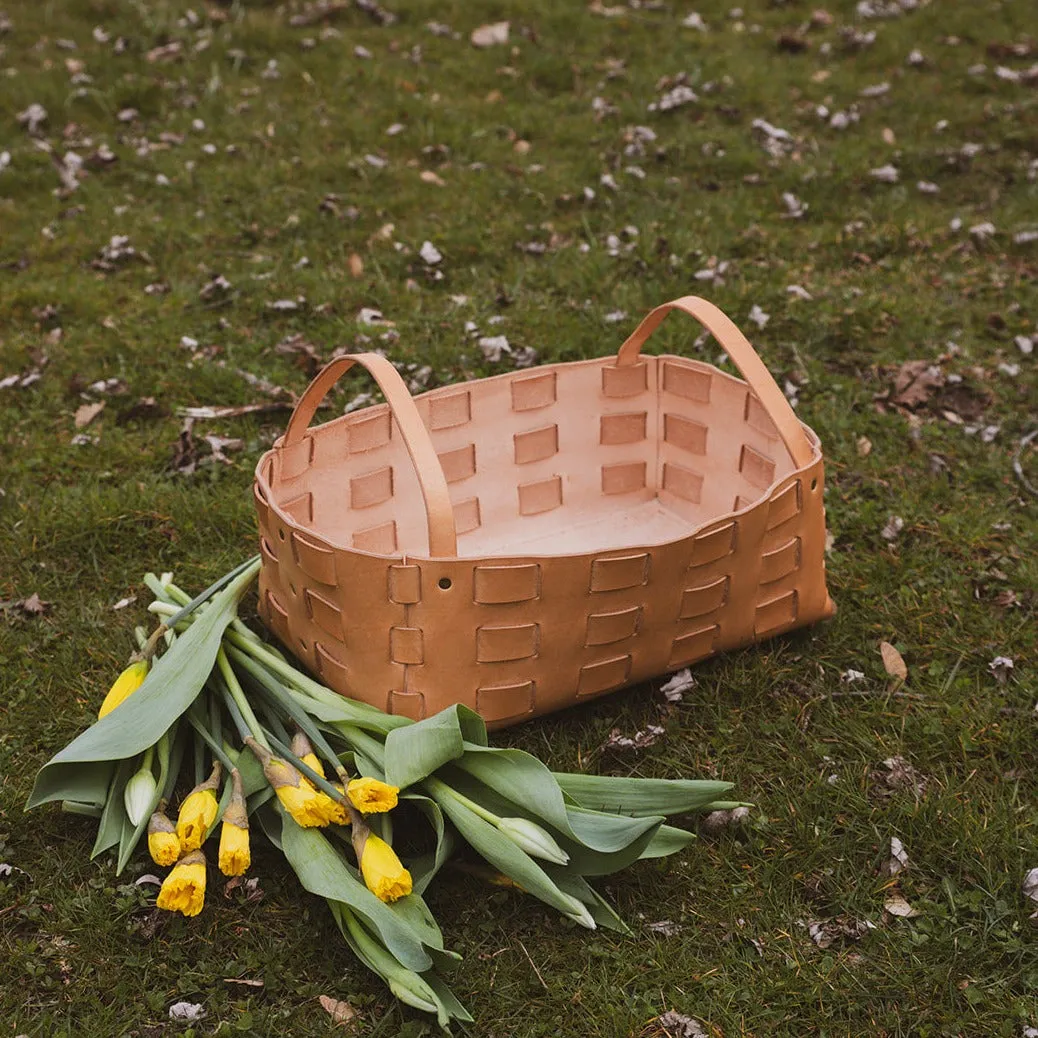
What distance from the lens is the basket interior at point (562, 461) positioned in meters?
2.45

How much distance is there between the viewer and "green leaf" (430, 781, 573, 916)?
5.57 feet

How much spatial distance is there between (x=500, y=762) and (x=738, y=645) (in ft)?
2.26

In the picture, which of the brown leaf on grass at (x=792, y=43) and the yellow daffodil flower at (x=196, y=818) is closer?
the yellow daffodil flower at (x=196, y=818)

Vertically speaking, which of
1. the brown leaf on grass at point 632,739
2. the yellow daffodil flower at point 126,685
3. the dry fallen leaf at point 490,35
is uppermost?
the dry fallen leaf at point 490,35

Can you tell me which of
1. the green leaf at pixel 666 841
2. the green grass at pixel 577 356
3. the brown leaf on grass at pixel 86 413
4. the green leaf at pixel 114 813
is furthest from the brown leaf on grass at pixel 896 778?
the brown leaf on grass at pixel 86 413

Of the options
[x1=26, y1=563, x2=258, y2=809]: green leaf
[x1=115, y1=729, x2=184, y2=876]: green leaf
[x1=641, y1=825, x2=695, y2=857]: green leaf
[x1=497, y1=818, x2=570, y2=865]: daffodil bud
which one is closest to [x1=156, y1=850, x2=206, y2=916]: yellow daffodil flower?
[x1=115, y1=729, x2=184, y2=876]: green leaf

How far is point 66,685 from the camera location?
2275mm

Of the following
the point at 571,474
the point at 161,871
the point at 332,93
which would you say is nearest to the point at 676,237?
the point at 571,474

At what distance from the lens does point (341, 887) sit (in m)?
1.70

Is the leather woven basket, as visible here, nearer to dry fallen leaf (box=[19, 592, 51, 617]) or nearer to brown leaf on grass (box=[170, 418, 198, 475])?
dry fallen leaf (box=[19, 592, 51, 617])

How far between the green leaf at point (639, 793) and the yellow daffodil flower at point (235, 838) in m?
0.48

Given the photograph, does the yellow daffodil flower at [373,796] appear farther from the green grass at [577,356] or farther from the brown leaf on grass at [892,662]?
the brown leaf on grass at [892,662]

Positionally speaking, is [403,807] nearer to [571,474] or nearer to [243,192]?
[571,474]

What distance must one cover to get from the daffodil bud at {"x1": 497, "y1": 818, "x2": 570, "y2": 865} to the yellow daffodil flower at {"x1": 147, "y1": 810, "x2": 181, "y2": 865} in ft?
1.59
